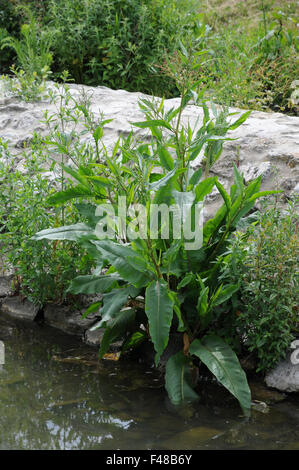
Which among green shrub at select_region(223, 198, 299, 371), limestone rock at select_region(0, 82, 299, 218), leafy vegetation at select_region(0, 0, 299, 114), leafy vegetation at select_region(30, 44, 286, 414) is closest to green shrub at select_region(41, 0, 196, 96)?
leafy vegetation at select_region(0, 0, 299, 114)

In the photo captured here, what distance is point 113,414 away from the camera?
2840 mm

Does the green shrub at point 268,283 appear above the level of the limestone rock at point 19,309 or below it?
above

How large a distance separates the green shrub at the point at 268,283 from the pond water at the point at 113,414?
33cm

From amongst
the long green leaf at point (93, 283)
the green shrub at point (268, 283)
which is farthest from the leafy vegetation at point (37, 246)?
the green shrub at point (268, 283)

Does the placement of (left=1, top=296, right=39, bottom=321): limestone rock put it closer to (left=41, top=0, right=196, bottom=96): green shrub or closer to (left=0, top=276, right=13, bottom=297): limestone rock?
(left=0, top=276, right=13, bottom=297): limestone rock

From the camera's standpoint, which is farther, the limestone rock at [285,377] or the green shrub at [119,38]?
the green shrub at [119,38]

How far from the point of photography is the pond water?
2580mm

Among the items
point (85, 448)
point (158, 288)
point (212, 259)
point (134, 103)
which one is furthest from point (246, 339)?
point (134, 103)

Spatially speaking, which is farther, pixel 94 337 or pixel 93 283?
pixel 94 337

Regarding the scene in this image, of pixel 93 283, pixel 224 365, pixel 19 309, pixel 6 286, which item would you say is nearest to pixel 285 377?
pixel 224 365

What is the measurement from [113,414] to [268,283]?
107 cm

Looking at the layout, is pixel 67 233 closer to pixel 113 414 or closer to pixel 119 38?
pixel 113 414

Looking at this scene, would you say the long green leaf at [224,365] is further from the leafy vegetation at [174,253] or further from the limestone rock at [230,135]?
the limestone rock at [230,135]

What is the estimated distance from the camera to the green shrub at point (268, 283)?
2.89m
